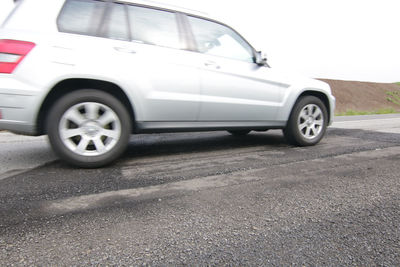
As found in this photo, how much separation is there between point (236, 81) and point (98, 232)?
2420 mm

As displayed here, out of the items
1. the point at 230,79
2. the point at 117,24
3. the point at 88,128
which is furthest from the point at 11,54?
the point at 230,79

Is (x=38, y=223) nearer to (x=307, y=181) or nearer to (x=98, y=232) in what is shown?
(x=98, y=232)

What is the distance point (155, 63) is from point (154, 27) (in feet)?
1.62

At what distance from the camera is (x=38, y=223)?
56.3 inches

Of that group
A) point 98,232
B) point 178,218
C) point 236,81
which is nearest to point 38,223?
point 98,232

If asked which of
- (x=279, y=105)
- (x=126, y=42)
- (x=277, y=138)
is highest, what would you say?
(x=126, y=42)

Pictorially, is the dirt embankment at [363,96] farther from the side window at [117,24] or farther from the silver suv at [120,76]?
the side window at [117,24]

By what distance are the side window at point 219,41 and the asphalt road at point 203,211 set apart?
4.56ft

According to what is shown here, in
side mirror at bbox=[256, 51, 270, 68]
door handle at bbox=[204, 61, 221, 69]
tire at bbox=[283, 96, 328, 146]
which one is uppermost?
side mirror at bbox=[256, 51, 270, 68]

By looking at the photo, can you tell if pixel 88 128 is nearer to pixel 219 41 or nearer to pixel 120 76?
pixel 120 76

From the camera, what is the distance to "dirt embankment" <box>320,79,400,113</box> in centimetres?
2530

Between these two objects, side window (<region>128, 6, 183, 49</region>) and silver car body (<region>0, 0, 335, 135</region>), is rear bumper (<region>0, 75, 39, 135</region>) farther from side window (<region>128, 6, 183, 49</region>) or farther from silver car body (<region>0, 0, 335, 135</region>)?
side window (<region>128, 6, 183, 49</region>)

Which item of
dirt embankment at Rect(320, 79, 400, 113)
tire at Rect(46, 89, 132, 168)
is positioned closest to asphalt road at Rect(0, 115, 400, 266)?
tire at Rect(46, 89, 132, 168)

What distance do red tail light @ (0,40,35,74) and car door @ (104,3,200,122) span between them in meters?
0.80
